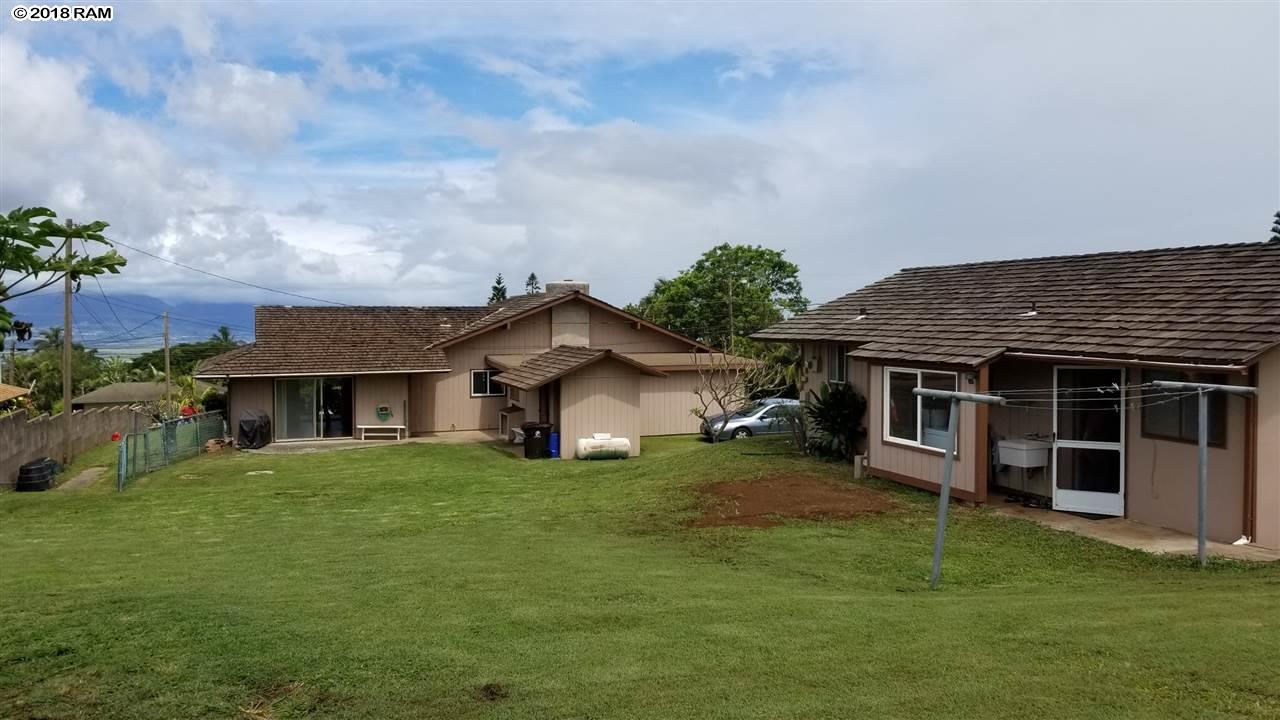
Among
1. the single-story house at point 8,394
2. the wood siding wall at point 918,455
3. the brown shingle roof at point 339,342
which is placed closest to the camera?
the wood siding wall at point 918,455

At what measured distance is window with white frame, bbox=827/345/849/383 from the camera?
70.9ft

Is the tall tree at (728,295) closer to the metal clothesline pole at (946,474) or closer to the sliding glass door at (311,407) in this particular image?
the sliding glass door at (311,407)

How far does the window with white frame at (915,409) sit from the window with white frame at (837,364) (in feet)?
12.8

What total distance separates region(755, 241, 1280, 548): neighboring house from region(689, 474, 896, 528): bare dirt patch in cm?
143

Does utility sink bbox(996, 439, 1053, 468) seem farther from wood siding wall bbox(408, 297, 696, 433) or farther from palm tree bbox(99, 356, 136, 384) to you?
palm tree bbox(99, 356, 136, 384)

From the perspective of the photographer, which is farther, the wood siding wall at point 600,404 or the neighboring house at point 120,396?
the neighboring house at point 120,396

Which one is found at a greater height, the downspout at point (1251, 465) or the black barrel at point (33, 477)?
the downspout at point (1251, 465)

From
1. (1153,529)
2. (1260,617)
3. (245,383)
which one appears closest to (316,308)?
(245,383)

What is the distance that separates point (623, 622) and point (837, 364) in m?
15.2

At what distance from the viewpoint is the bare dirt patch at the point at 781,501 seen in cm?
1405

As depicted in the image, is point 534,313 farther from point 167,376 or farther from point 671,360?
point 167,376

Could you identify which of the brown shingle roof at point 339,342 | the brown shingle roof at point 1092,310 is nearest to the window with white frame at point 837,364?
the brown shingle roof at point 1092,310

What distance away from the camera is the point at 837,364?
22047 millimetres

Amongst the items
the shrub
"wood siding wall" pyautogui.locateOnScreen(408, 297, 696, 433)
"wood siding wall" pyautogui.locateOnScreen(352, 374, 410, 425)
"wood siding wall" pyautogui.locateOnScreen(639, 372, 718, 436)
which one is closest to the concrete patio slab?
the shrub
